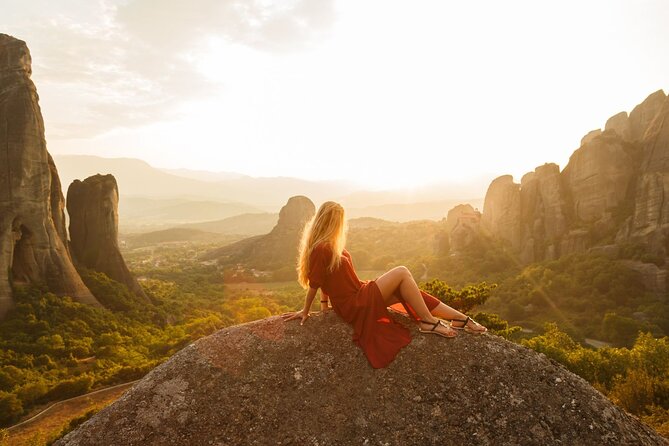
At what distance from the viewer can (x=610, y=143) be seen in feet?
181

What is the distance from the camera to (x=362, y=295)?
19.9 feet

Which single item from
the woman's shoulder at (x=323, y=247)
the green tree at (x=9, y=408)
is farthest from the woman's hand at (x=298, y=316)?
the green tree at (x=9, y=408)

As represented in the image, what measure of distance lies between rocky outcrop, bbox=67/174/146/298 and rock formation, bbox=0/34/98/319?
6512 millimetres

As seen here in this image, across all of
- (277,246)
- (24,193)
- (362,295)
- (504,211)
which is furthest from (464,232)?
(362,295)

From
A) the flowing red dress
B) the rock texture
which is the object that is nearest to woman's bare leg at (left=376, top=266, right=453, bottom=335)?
the flowing red dress

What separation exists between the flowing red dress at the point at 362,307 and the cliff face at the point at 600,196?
51.1m

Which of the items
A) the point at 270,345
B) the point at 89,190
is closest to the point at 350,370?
the point at 270,345

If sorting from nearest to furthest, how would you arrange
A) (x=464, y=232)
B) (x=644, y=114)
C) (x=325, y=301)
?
(x=325, y=301)
(x=644, y=114)
(x=464, y=232)

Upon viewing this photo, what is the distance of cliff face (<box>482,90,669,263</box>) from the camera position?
152ft

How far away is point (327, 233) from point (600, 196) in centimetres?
6287

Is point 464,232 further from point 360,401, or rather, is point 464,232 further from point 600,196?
point 360,401

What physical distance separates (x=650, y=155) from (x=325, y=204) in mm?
62588

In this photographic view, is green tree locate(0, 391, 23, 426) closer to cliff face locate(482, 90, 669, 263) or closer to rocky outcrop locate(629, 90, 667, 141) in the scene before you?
cliff face locate(482, 90, 669, 263)

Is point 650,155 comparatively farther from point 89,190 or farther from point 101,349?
point 89,190
